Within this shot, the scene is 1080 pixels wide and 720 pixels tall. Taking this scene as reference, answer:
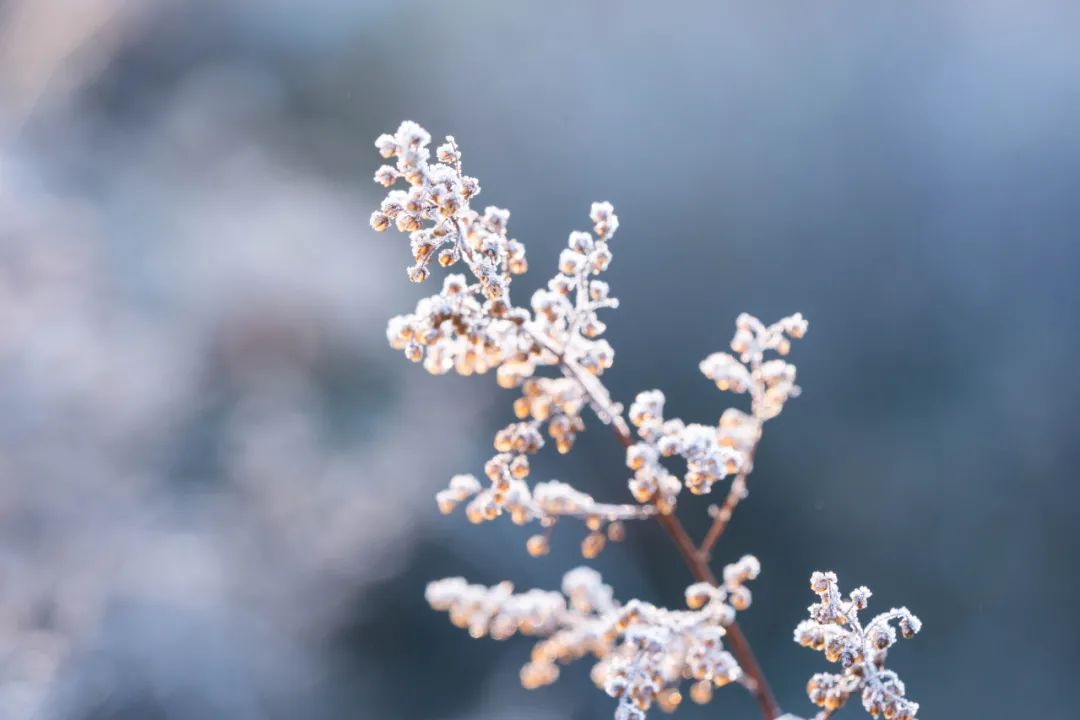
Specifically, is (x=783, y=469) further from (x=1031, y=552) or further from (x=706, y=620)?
(x=706, y=620)

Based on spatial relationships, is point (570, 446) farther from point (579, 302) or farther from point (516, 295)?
point (516, 295)

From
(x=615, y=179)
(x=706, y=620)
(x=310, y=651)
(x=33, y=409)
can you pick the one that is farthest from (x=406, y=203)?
(x=33, y=409)

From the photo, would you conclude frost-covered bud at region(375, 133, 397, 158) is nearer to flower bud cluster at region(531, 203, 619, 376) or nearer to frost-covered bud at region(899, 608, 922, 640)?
flower bud cluster at region(531, 203, 619, 376)

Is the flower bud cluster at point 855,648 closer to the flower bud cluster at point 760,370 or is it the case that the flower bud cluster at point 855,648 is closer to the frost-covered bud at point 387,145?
the flower bud cluster at point 760,370

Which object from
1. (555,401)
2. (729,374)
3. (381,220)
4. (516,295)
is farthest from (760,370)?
(516,295)

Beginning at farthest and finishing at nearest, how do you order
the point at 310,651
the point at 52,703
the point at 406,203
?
the point at 310,651, the point at 52,703, the point at 406,203

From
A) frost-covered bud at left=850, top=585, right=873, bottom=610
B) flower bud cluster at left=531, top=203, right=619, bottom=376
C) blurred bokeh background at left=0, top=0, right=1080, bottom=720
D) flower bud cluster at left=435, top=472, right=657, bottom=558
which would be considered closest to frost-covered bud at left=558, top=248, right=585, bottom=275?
flower bud cluster at left=531, top=203, right=619, bottom=376

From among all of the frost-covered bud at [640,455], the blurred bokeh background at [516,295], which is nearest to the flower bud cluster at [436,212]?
the frost-covered bud at [640,455]
